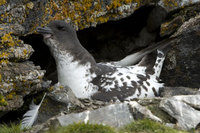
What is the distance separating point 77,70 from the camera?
20.2ft

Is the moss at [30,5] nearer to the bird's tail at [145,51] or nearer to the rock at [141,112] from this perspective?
the bird's tail at [145,51]

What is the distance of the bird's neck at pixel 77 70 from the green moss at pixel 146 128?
192cm

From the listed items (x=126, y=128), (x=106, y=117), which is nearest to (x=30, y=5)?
(x=106, y=117)

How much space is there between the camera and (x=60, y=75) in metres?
6.27

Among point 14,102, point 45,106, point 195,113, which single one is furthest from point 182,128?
point 14,102

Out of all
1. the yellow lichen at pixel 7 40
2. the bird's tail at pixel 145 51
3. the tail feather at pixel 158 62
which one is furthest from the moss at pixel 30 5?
the tail feather at pixel 158 62

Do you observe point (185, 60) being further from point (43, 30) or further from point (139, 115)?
point (43, 30)

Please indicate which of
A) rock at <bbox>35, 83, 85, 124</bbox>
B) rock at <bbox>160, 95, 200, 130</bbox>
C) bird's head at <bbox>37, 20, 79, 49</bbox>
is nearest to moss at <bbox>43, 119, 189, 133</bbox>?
rock at <bbox>160, 95, 200, 130</bbox>

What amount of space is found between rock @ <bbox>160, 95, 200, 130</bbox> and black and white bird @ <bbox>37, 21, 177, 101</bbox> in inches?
57.8

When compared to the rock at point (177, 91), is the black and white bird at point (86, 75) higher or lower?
higher

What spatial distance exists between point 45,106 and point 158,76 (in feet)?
9.25

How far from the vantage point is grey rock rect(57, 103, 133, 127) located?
4285 mm

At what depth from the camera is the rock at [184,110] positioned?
14.3 feet

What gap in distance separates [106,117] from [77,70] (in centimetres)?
197
